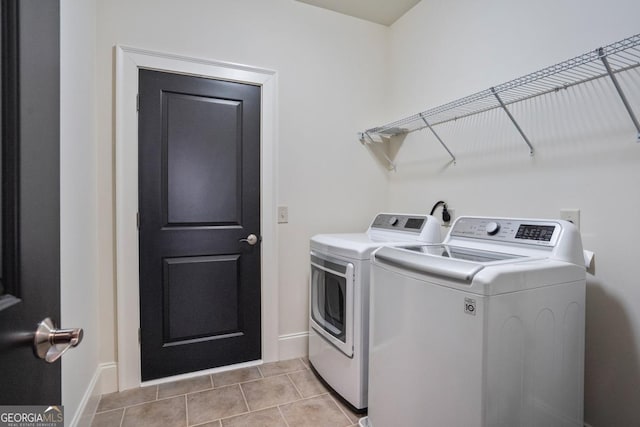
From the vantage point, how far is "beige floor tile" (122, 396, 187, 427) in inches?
66.3

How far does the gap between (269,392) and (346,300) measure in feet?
2.49

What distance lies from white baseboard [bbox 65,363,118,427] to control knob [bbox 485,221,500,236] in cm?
205

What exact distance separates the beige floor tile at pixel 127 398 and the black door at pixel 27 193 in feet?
5.12

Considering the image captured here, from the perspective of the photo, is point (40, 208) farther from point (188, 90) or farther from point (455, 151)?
point (455, 151)

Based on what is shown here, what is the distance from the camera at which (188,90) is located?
2104 mm

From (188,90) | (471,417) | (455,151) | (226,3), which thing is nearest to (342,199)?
(455,151)

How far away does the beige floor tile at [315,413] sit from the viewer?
1.69m

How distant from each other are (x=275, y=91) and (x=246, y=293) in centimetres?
143

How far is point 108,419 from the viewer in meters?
1.71

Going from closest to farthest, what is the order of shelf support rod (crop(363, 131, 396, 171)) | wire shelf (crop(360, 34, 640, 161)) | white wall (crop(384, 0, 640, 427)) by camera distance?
1. wire shelf (crop(360, 34, 640, 161))
2. white wall (crop(384, 0, 640, 427))
3. shelf support rod (crop(363, 131, 396, 171))

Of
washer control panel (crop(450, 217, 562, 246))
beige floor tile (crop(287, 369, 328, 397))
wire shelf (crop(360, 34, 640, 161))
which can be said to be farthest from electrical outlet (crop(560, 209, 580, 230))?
beige floor tile (crop(287, 369, 328, 397))

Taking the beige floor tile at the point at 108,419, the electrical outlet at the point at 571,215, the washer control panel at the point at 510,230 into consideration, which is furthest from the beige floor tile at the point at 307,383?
the electrical outlet at the point at 571,215

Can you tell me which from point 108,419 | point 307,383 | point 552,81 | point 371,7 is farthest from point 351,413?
point 371,7

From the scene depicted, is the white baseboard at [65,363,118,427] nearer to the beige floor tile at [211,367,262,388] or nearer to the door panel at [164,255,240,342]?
the door panel at [164,255,240,342]
